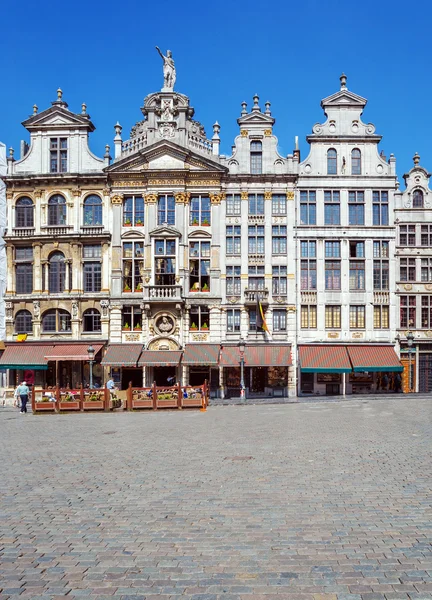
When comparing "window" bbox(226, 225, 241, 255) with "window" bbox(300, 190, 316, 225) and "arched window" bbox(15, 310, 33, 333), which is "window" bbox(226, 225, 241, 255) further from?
Result: "arched window" bbox(15, 310, 33, 333)

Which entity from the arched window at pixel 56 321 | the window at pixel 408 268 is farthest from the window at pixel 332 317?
the arched window at pixel 56 321

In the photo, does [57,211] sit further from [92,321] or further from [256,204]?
[256,204]

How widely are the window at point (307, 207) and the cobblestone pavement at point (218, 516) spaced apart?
23.3 m

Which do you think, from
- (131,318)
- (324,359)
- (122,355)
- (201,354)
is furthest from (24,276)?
(324,359)

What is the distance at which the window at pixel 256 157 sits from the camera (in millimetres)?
42469

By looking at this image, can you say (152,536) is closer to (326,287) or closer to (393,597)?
(393,597)

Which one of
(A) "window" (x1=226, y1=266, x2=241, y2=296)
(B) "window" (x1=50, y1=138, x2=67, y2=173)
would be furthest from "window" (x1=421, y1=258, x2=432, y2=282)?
(B) "window" (x1=50, y1=138, x2=67, y2=173)

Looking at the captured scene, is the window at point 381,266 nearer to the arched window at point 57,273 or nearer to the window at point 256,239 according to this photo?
the window at point 256,239

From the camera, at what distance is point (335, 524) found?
10.3 meters

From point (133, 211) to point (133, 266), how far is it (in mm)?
3989

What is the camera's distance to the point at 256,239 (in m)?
41.9

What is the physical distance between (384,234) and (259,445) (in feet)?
89.1

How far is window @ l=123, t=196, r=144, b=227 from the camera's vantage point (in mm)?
42250

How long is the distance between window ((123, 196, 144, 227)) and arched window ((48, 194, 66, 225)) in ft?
14.6
